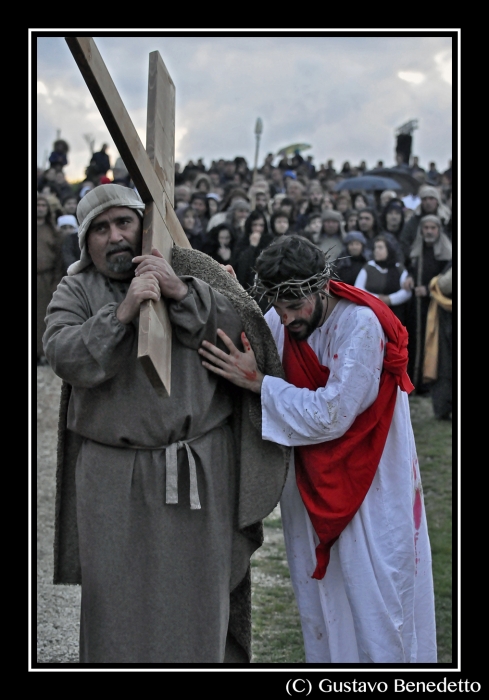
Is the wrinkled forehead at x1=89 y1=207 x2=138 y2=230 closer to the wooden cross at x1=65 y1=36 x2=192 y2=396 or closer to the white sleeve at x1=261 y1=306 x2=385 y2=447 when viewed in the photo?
the wooden cross at x1=65 y1=36 x2=192 y2=396

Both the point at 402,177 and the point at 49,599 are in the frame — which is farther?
the point at 402,177

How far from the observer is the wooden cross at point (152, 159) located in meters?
2.67

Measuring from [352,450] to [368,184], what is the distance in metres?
11.9

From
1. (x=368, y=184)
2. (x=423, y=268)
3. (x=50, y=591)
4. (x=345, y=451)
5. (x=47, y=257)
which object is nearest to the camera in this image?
(x=345, y=451)

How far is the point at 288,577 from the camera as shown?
6.20m

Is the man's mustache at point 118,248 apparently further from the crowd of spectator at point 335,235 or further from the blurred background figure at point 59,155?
the blurred background figure at point 59,155

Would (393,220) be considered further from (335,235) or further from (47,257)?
(47,257)

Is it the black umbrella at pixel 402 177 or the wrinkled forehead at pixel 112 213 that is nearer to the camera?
the wrinkled forehead at pixel 112 213

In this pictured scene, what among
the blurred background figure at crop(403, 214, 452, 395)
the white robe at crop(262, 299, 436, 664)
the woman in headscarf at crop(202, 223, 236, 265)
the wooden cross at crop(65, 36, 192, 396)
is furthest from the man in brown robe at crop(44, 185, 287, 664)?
the woman in headscarf at crop(202, 223, 236, 265)

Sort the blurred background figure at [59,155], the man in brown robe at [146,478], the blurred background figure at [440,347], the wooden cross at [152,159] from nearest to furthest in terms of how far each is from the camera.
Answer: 1. the wooden cross at [152,159]
2. the man in brown robe at [146,478]
3. the blurred background figure at [440,347]
4. the blurred background figure at [59,155]

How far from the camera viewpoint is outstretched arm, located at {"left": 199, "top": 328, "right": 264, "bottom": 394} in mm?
3229

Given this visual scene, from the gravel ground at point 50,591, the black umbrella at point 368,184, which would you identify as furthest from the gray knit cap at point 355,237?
Answer: the black umbrella at point 368,184

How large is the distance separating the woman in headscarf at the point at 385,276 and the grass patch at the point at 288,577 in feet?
4.77

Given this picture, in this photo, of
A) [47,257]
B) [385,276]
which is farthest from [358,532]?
[47,257]
